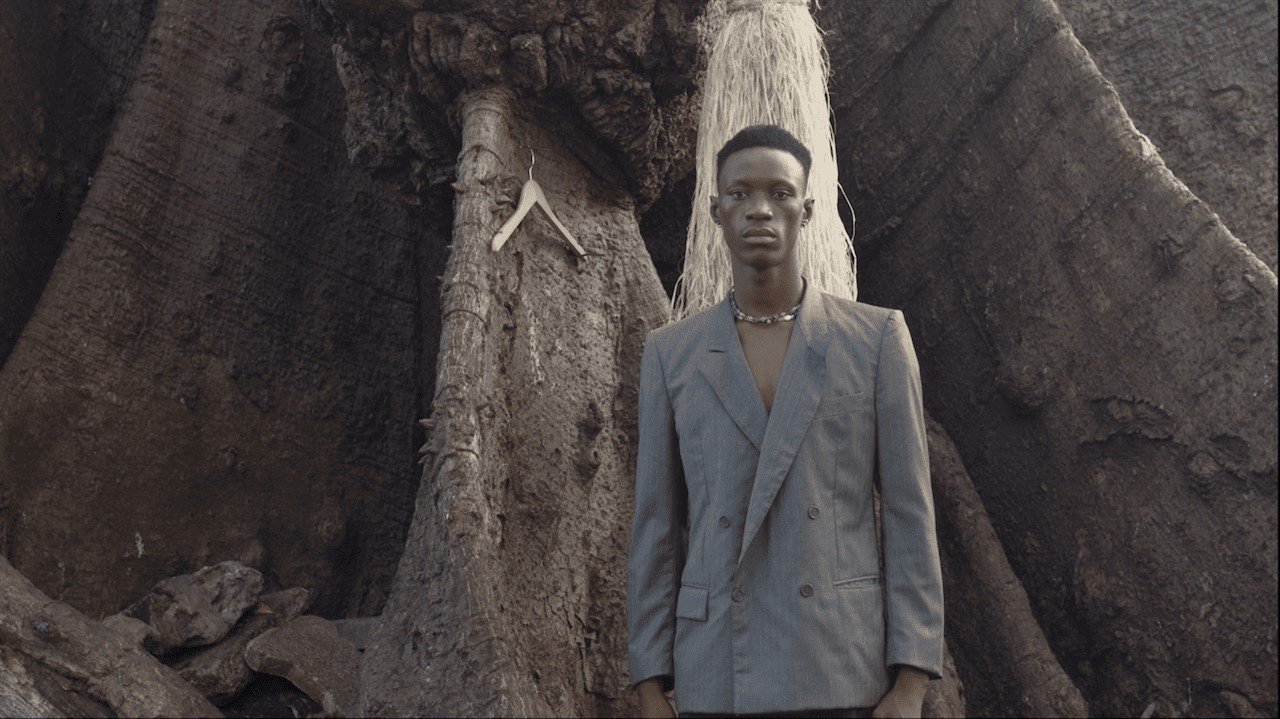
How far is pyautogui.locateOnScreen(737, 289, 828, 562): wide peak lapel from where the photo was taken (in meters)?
2.35

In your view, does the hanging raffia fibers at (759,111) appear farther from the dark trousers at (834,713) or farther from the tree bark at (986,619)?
the dark trousers at (834,713)

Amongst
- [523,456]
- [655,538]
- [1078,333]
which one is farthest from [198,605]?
[1078,333]

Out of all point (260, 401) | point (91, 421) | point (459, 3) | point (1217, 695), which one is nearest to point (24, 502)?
point (91, 421)

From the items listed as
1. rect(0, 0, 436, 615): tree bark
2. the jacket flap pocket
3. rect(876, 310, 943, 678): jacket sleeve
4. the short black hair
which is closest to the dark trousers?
rect(876, 310, 943, 678): jacket sleeve

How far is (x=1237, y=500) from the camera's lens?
3656 mm

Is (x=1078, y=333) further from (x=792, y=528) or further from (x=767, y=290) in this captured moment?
(x=792, y=528)

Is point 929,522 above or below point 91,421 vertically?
below

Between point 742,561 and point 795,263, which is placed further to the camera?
point 795,263

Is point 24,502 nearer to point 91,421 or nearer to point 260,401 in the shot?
point 91,421

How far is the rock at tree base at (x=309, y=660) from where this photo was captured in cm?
350

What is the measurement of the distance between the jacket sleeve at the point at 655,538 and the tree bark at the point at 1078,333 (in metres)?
1.98

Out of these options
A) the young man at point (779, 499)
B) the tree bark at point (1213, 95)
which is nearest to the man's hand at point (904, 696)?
the young man at point (779, 499)

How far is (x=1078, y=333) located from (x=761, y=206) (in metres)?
2.07

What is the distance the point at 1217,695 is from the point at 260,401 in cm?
351
